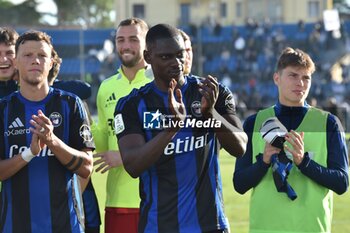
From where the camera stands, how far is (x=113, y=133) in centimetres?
612

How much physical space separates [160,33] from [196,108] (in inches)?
18.3

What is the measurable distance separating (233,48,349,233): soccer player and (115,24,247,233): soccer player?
503 millimetres

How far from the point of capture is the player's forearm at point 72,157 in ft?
15.1

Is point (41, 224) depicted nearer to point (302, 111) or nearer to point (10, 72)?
point (10, 72)

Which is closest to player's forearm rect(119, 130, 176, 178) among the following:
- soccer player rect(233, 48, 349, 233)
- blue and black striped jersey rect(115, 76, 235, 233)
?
blue and black striped jersey rect(115, 76, 235, 233)

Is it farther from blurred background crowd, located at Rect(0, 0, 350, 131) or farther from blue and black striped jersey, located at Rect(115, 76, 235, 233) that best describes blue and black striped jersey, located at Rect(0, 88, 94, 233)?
blurred background crowd, located at Rect(0, 0, 350, 131)

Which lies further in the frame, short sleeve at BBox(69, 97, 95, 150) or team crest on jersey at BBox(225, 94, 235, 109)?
short sleeve at BBox(69, 97, 95, 150)

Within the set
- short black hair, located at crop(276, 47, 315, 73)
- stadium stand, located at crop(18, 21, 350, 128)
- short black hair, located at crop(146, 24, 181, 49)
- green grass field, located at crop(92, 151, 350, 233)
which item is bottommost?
green grass field, located at crop(92, 151, 350, 233)

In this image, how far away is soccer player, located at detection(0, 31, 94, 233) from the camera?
477cm

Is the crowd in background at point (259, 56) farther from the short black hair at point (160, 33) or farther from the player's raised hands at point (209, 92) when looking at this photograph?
the player's raised hands at point (209, 92)

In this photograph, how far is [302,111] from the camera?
204 inches

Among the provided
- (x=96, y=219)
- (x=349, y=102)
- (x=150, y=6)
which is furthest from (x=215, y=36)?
(x=96, y=219)

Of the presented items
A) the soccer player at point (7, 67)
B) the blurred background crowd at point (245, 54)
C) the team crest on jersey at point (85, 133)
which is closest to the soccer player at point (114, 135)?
the soccer player at point (7, 67)

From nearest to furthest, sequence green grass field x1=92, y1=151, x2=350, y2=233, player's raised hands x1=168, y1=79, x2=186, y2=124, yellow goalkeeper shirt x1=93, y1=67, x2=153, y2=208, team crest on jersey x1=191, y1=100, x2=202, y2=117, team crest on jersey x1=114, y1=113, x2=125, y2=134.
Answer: player's raised hands x1=168, y1=79, x2=186, y2=124
team crest on jersey x1=191, y1=100, x2=202, y2=117
team crest on jersey x1=114, y1=113, x2=125, y2=134
yellow goalkeeper shirt x1=93, y1=67, x2=153, y2=208
green grass field x1=92, y1=151, x2=350, y2=233
